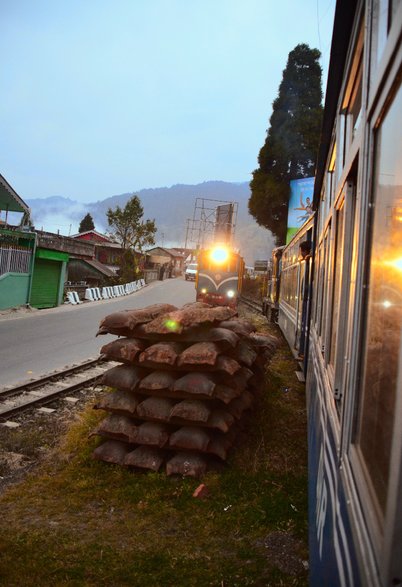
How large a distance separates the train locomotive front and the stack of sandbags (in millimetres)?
18112

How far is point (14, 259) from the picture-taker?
69.5 feet

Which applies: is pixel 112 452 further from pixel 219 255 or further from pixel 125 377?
pixel 219 255

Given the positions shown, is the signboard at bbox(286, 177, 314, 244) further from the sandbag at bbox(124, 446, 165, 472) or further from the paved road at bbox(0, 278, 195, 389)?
the sandbag at bbox(124, 446, 165, 472)

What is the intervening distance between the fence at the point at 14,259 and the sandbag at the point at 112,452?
16921mm

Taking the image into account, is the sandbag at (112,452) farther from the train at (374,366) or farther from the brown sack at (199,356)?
the train at (374,366)

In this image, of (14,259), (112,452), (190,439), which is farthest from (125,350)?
(14,259)

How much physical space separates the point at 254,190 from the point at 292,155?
3743 mm

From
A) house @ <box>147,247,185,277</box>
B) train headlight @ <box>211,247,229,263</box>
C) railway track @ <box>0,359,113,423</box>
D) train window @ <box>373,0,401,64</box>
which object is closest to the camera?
train window @ <box>373,0,401,64</box>

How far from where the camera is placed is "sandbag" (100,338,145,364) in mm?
5770

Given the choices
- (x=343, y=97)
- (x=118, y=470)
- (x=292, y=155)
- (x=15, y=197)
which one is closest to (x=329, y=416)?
(x=343, y=97)

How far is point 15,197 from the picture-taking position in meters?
24.0

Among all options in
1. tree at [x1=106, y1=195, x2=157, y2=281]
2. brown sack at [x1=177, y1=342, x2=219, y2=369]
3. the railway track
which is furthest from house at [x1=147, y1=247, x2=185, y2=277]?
brown sack at [x1=177, y1=342, x2=219, y2=369]

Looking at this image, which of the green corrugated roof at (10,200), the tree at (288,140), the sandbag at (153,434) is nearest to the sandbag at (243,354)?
the sandbag at (153,434)

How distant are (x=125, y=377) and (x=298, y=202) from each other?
25.0 meters
